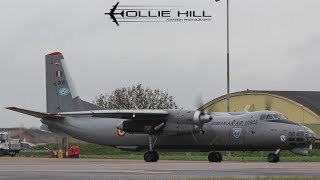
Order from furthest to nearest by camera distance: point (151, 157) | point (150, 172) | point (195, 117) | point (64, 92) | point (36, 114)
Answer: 1. point (64, 92)
2. point (36, 114)
3. point (151, 157)
4. point (195, 117)
5. point (150, 172)

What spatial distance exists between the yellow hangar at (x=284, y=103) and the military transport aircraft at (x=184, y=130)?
30373mm

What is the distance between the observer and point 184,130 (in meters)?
46.2

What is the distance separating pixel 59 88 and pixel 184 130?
13.0 m

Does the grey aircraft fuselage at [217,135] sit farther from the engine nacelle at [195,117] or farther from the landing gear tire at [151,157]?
the landing gear tire at [151,157]

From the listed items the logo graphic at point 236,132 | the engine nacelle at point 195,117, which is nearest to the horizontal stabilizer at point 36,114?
the engine nacelle at point 195,117

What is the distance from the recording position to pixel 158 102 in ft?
347

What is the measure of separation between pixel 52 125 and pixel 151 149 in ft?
30.3

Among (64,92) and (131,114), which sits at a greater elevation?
(64,92)

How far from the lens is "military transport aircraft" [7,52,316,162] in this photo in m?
44.8

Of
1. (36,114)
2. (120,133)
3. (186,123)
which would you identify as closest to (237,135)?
(186,123)

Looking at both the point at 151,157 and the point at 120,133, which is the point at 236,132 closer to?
the point at 151,157

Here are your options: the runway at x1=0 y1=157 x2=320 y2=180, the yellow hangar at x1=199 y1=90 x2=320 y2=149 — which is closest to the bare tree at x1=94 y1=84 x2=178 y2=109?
the yellow hangar at x1=199 y1=90 x2=320 y2=149

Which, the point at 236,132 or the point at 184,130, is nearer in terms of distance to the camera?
the point at 236,132

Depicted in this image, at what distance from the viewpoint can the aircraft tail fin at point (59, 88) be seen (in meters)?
54.2
